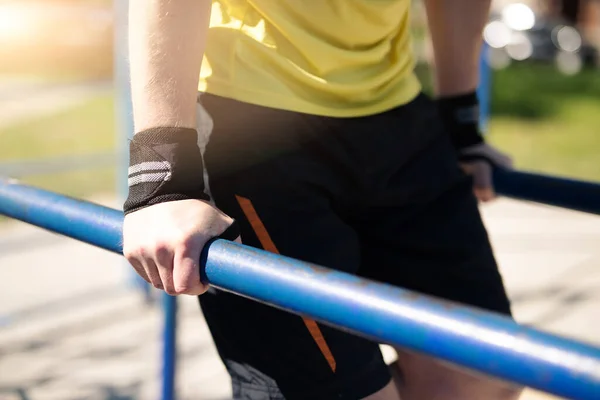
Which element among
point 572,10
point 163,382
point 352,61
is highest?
point 352,61

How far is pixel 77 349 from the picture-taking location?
9.67 feet

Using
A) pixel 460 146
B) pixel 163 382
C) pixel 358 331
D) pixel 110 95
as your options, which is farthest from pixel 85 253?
pixel 110 95

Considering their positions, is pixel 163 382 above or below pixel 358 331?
below

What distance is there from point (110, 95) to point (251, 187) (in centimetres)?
901

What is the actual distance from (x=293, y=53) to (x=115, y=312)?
7.81 feet

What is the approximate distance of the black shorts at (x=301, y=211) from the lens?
113cm

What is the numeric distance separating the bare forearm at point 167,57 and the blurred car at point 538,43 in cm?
1607

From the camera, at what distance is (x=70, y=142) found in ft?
22.9

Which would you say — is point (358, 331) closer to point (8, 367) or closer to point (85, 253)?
point (8, 367)

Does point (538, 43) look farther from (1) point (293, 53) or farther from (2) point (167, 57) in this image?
(2) point (167, 57)

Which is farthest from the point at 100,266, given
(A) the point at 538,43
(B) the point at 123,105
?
(A) the point at 538,43

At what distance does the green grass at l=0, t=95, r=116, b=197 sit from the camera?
18.2 feet

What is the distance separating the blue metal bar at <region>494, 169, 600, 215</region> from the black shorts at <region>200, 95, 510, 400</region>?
225 mm

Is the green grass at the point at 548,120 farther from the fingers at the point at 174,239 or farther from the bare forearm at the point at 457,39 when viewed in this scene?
the fingers at the point at 174,239
